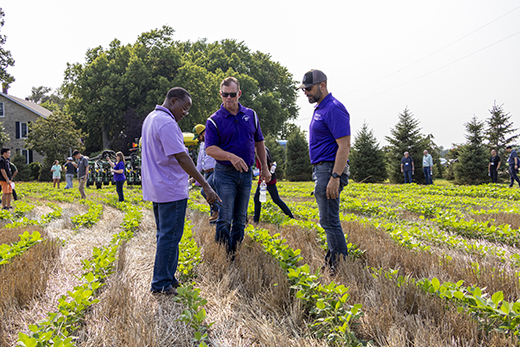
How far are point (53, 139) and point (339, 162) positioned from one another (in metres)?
35.4

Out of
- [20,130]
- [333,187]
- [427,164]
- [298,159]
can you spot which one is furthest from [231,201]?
[20,130]

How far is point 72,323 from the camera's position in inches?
92.0

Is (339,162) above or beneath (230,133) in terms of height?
beneath

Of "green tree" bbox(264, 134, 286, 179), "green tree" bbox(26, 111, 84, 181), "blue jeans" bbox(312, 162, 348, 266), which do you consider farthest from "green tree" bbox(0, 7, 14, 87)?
"blue jeans" bbox(312, 162, 348, 266)

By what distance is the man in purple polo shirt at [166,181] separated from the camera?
296cm

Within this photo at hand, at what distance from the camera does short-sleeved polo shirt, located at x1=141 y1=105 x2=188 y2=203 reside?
9.62ft

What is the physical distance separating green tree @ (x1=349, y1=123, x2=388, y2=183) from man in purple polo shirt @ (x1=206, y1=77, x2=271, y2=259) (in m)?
24.0

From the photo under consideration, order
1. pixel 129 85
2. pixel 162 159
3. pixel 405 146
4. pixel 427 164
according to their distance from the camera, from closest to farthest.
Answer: pixel 162 159
pixel 427 164
pixel 405 146
pixel 129 85

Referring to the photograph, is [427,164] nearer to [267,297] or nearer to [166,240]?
[267,297]

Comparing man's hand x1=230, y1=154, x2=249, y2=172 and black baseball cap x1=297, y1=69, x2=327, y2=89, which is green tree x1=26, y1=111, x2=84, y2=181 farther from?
black baseball cap x1=297, y1=69, x2=327, y2=89

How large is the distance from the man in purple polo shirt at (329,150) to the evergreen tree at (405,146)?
24080 mm

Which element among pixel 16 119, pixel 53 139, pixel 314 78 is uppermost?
pixel 16 119

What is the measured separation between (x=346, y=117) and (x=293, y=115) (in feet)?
183

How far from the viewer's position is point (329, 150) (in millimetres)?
3361
